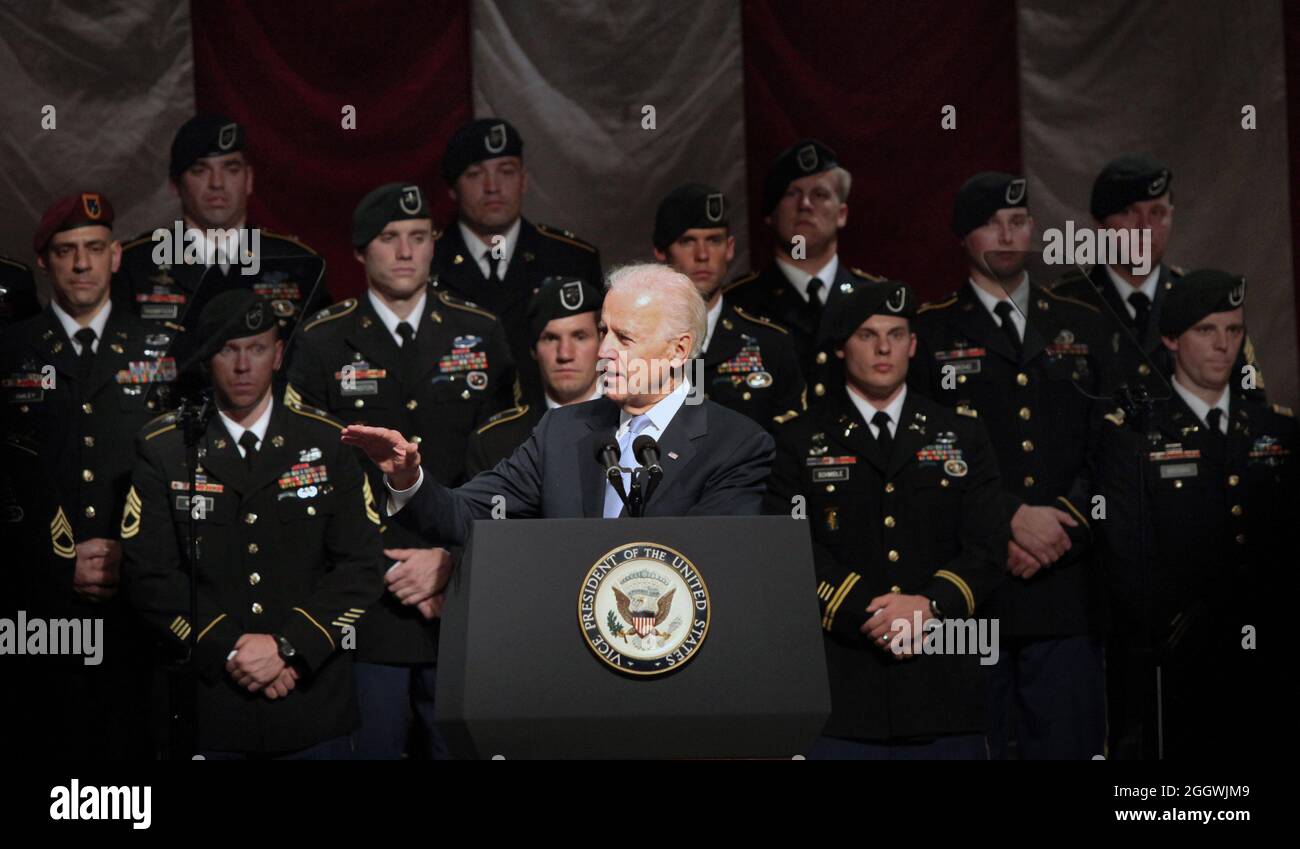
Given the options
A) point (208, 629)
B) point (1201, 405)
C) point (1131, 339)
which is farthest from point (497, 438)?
point (1201, 405)

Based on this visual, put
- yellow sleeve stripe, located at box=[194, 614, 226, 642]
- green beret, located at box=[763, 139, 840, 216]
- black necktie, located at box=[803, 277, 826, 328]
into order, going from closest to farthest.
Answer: yellow sleeve stripe, located at box=[194, 614, 226, 642] → black necktie, located at box=[803, 277, 826, 328] → green beret, located at box=[763, 139, 840, 216]

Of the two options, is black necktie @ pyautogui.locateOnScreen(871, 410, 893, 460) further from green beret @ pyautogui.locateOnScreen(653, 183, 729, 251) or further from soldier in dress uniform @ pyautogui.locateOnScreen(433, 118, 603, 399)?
soldier in dress uniform @ pyautogui.locateOnScreen(433, 118, 603, 399)

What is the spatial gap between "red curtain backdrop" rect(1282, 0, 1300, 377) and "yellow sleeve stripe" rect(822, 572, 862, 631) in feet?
6.37

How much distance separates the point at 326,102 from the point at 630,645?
319 cm

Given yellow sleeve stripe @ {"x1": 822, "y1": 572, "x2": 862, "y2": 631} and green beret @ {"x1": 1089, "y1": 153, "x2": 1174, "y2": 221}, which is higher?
green beret @ {"x1": 1089, "y1": 153, "x2": 1174, "y2": 221}

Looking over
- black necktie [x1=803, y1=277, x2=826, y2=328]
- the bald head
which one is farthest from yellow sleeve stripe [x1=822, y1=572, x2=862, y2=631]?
the bald head

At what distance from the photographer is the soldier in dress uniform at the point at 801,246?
16.8 ft

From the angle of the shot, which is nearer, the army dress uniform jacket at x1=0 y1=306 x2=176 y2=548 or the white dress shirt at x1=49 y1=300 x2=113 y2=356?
the army dress uniform jacket at x1=0 y1=306 x2=176 y2=548

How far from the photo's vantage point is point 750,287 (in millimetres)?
5199

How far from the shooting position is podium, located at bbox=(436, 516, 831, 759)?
263cm

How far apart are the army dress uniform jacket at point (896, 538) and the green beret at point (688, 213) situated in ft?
2.42

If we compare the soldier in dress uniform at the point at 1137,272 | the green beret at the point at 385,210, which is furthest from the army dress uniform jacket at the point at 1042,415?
the green beret at the point at 385,210

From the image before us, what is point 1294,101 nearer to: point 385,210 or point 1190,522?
point 1190,522

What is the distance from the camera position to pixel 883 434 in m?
4.75
